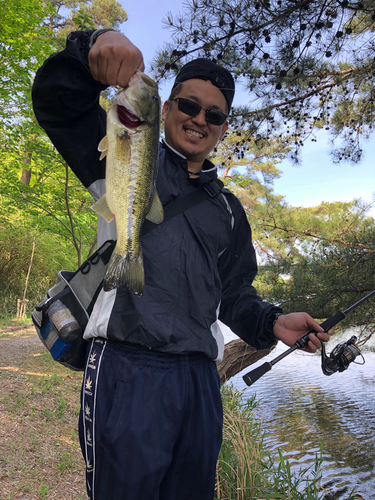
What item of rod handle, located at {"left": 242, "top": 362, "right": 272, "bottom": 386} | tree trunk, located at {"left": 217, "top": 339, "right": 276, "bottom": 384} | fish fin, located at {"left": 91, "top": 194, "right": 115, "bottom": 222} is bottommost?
tree trunk, located at {"left": 217, "top": 339, "right": 276, "bottom": 384}

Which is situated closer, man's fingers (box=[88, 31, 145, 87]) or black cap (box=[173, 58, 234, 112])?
man's fingers (box=[88, 31, 145, 87])

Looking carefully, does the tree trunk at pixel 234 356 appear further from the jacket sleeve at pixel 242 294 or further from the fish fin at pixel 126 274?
the fish fin at pixel 126 274

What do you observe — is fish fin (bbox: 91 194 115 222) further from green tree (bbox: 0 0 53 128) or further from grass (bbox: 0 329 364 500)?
green tree (bbox: 0 0 53 128)

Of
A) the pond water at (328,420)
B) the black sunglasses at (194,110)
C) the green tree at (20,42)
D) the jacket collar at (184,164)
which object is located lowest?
the pond water at (328,420)

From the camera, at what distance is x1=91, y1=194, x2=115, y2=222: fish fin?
4.62ft

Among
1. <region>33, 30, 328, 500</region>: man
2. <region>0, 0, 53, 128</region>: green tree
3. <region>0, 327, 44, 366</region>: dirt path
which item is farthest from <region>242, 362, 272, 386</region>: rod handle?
<region>0, 0, 53, 128</region>: green tree

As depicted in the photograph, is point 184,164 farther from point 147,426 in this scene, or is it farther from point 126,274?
point 147,426

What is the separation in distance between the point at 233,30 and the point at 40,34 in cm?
662

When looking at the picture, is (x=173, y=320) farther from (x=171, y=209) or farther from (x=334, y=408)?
(x=334, y=408)

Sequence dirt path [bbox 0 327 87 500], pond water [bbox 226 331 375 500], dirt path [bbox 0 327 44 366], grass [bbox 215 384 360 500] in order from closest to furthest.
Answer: grass [bbox 215 384 360 500]
dirt path [bbox 0 327 87 500]
pond water [bbox 226 331 375 500]
dirt path [bbox 0 327 44 366]

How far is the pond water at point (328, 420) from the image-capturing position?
16.9ft

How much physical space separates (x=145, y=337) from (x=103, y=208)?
502mm

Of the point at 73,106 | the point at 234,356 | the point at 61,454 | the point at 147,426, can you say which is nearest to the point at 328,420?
the point at 234,356

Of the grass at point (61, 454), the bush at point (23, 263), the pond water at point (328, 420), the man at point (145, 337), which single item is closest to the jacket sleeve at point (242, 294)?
the man at point (145, 337)
